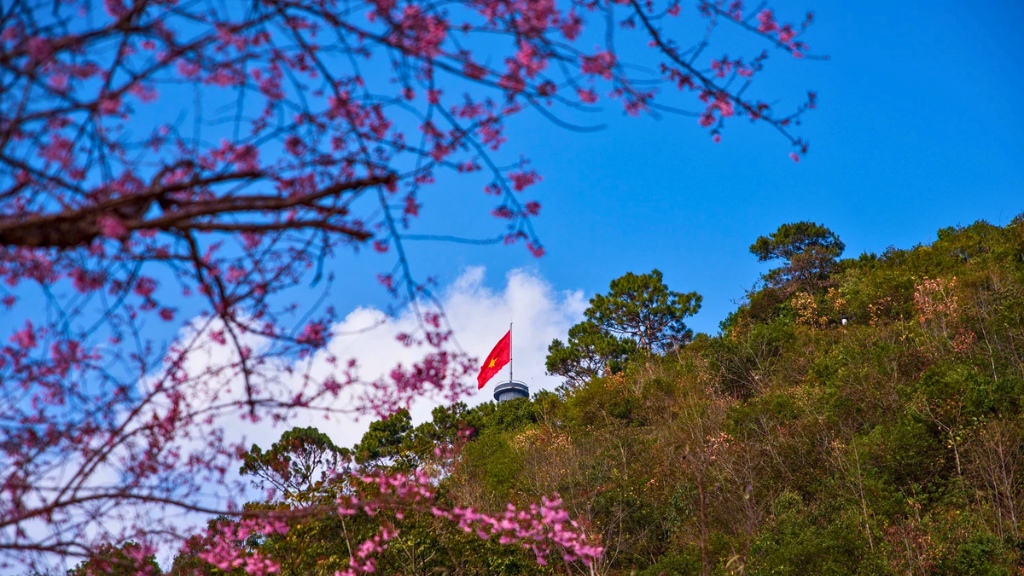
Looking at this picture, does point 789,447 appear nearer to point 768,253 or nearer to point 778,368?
point 778,368

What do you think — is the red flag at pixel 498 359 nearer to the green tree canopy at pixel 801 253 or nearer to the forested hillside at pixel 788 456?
the forested hillside at pixel 788 456

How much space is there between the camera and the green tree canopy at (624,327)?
30859 millimetres

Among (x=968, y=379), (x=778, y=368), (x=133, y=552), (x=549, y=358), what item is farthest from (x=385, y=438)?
(x=133, y=552)

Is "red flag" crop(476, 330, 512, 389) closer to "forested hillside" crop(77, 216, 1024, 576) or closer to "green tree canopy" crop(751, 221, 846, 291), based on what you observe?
"forested hillside" crop(77, 216, 1024, 576)

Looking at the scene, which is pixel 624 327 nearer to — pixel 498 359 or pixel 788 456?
pixel 498 359

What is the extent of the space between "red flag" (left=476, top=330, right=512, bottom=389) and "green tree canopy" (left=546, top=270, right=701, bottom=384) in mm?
2800

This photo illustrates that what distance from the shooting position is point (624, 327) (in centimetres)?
3212

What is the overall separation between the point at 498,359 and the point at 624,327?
18.6ft

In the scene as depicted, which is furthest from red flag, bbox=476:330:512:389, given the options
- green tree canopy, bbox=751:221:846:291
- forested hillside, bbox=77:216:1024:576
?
green tree canopy, bbox=751:221:846:291

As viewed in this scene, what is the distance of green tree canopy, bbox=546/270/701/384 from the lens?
30.9 m

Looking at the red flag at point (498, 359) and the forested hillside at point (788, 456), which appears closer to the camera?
the forested hillside at point (788, 456)

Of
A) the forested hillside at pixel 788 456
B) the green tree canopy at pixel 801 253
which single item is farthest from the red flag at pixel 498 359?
the green tree canopy at pixel 801 253

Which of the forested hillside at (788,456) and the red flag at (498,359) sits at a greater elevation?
the red flag at (498,359)

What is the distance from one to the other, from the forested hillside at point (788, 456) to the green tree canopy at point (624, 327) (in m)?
4.19
